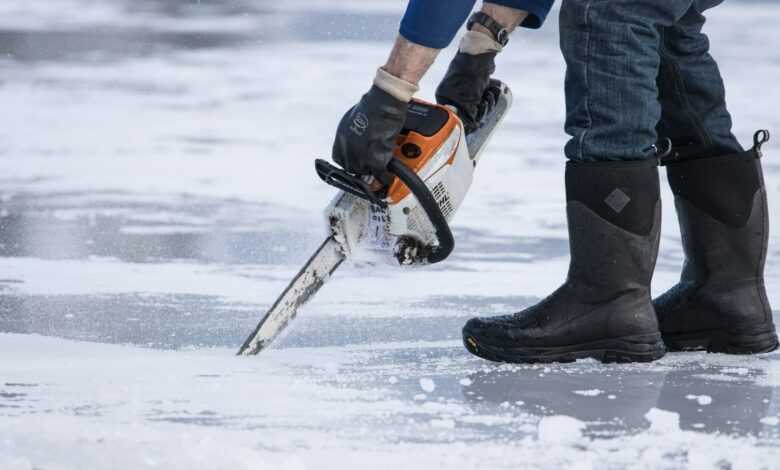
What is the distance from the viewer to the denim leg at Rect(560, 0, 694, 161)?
117 inches

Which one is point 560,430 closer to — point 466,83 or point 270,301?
point 466,83

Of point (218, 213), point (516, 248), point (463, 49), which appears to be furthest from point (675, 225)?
point (463, 49)

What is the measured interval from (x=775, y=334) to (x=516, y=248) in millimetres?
1320

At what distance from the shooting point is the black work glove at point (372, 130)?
2924 mm

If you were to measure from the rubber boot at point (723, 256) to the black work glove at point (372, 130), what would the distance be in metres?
0.71

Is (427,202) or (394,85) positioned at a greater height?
(394,85)

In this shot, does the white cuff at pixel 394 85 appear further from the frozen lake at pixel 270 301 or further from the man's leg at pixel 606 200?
the frozen lake at pixel 270 301

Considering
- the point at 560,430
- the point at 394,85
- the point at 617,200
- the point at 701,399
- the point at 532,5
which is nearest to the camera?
the point at 560,430

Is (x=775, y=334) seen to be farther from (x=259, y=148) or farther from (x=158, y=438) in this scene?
(x=259, y=148)

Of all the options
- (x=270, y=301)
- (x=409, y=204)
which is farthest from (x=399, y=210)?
(x=270, y=301)

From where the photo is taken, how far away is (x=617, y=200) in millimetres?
3027

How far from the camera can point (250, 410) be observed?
257 centimetres

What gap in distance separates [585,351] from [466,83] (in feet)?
2.14

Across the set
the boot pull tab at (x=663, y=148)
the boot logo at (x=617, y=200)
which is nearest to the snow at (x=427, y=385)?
the boot logo at (x=617, y=200)
